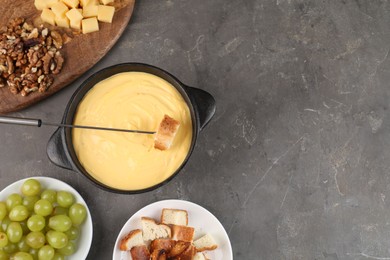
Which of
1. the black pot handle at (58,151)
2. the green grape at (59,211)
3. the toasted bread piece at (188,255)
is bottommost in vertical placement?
the toasted bread piece at (188,255)

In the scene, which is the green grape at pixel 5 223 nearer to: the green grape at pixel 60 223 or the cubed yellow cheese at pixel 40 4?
the green grape at pixel 60 223

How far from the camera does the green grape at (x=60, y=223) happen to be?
1.50 metres

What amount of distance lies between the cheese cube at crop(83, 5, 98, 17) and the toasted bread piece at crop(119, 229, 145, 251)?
2.32ft

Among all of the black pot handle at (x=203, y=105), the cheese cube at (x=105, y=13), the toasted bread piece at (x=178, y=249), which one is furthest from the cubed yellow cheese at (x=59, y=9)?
the toasted bread piece at (x=178, y=249)

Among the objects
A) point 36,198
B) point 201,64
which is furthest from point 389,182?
point 36,198

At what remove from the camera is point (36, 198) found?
5.16ft

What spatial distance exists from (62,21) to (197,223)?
0.78 m

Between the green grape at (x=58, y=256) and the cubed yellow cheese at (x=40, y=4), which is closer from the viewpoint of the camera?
the green grape at (x=58, y=256)

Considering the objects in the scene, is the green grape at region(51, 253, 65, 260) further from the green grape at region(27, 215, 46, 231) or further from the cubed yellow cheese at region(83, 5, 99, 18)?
the cubed yellow cheese at region(83, 5, 99, 18)

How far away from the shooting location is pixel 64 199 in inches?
60.7

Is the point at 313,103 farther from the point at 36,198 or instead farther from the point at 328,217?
the point at 36,198

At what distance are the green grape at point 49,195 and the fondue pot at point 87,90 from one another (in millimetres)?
128

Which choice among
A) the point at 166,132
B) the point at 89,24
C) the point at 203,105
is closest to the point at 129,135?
the point at 166,132

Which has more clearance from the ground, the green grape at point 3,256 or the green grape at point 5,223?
the green grape at point 5,223
